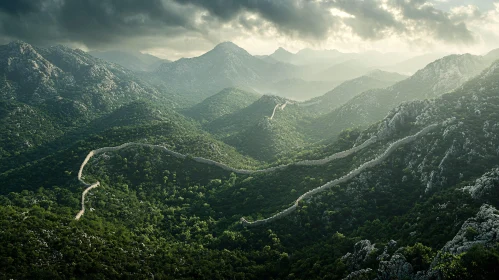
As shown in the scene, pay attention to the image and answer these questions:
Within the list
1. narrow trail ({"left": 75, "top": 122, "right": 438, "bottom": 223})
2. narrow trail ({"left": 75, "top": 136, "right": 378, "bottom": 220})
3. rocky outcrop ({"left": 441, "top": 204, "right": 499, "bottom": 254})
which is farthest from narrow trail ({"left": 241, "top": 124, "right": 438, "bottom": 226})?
rocky outcrop ({"left": 441, "top": 204, "right": 499, "bottom": 254})

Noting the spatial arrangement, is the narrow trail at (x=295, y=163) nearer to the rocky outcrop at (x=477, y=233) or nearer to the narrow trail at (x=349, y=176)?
the narrow trail at (x=349, y=176)

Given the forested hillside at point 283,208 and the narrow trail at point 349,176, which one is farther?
the narrow trail at point 349,176

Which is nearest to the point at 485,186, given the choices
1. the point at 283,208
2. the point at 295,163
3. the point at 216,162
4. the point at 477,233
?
the point at 477,233

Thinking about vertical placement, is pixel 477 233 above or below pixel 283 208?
above

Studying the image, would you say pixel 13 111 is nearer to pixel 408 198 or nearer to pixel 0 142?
pixel 0 142

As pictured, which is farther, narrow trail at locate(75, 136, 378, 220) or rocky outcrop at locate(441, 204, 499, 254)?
narrow trail at locate(75, 136, 378, 220)

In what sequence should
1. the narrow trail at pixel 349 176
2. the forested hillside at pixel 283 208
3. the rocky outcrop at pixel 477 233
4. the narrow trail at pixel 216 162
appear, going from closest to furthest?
the rocky outcrop at pixel 477 233, the forested hillside at pixel 283 208, the narrow trail at pixel 349 176, the narrow trail at pixel 216 162

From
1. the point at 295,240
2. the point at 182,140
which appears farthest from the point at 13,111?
the point at 295,240

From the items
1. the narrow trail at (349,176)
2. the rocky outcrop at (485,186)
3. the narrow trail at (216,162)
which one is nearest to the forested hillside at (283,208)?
the rocky outcrop at (485,186)

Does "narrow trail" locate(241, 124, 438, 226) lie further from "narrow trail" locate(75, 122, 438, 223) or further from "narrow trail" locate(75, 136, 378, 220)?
"narrow trail" locate(75, 136, 378, 220)

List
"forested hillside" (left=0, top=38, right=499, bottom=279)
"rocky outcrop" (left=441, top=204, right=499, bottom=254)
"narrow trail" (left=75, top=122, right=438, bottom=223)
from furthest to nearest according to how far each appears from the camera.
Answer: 1. "narrow trail" (left=75, top=122, right=438, bottom=223)
2. "forested hillside" (left=0, top=38, right=499, bottom=279)
3. "rocky outcrop" (left=441, top=204, right=499, bottom=254)

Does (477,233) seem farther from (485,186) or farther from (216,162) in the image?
(216,162)

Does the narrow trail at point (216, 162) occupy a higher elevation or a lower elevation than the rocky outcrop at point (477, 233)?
higher

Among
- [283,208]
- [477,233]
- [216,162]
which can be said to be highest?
[216,162]
